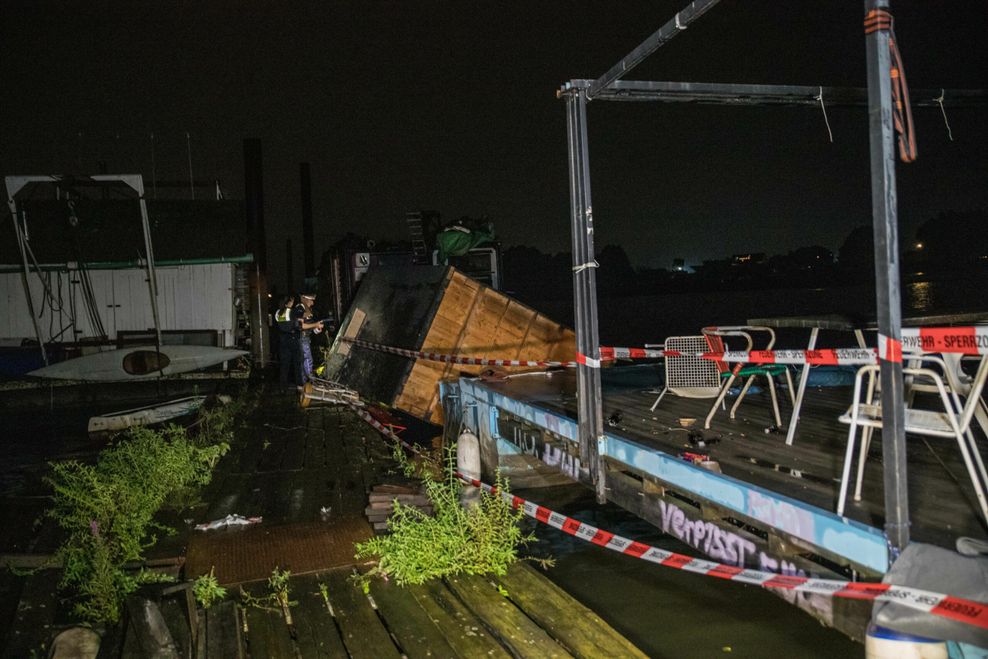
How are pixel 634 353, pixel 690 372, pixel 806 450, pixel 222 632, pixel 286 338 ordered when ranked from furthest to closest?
pixel 286 338, pixel 634 353, pixel 690 372, pixel 806 450, pixel 222 632

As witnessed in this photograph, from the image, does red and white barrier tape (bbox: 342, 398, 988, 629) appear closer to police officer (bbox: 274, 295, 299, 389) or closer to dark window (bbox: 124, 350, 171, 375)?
police officer (bbox: 274, 295, 299, 389)

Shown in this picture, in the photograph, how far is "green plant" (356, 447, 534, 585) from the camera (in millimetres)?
5168

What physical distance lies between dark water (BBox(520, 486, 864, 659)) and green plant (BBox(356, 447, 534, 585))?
89 centimetres

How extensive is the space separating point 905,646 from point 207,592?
4070mm

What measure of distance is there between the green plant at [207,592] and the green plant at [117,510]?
1.37 ft

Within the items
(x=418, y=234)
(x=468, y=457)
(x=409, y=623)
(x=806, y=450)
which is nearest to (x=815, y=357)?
(x=806, y=450)

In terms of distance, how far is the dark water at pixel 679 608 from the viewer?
15.8 feet

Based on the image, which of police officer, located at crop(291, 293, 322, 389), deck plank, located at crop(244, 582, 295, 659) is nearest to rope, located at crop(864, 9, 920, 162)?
deck plank, located at crop(244, 582, 295, 659)

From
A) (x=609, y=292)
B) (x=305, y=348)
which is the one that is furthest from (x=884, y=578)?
(x=609, y=292)

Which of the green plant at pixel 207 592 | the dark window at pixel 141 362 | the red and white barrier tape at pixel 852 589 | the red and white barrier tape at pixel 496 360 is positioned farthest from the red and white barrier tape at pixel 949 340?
the dark window at pixel 141 362

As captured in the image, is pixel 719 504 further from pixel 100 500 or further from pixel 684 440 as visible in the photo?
pixel 100 500

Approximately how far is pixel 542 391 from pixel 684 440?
3004 mm

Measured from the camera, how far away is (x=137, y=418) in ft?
36.9

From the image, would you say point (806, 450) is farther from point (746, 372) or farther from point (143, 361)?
point (143, 361)
